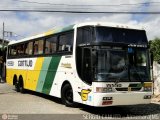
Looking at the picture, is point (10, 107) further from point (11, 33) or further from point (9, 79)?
point (11, 33)

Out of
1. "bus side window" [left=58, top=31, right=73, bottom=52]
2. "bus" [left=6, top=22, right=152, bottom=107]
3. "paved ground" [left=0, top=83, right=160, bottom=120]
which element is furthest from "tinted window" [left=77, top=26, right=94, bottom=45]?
"paved ground" [left=0, top=83, right=160, bottom=120]

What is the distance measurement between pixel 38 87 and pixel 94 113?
16.6 ft

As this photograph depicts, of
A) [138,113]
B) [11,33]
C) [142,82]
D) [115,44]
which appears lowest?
[138,113]

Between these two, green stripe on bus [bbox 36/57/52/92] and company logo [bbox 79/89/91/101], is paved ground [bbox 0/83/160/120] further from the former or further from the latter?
green stripe on bus [bbox 36/57/52/92]

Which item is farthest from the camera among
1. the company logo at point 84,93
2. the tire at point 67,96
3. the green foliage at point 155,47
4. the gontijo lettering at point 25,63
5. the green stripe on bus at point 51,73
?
the green foliage at point 155,47

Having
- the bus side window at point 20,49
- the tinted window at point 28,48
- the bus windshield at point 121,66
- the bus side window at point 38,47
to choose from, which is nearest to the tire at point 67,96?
the bus windshield at point 121,66

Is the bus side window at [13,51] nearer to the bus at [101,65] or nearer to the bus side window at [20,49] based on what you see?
the bus side window at [20,49]

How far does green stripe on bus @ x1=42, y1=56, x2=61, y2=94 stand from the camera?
15044mm

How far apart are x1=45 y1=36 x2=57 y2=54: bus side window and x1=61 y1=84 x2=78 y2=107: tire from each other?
2.01 metres

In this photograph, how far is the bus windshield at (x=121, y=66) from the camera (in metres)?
11.8

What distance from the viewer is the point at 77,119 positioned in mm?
11258

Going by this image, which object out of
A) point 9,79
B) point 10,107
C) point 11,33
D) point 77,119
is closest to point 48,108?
Result: point 10,107

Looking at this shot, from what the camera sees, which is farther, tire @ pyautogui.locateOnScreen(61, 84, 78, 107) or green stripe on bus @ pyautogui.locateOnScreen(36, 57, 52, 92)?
green stripe on bus @ pyautogui.locateOnScreen(36, 57, 52, 92)

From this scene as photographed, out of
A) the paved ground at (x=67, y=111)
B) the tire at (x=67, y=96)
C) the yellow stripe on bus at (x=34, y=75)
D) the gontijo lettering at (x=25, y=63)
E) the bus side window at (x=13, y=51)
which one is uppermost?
the bus side window at (x=13, y=51)
